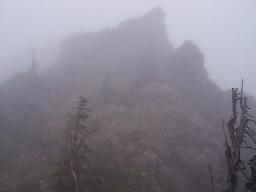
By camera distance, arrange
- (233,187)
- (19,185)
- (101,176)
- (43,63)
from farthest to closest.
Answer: (43,63) < (19,185) < (101,176) < (233,187)

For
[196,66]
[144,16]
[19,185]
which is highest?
[144,16]

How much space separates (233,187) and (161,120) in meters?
33.2

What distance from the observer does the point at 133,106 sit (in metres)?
46.2

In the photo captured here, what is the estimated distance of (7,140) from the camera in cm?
4050

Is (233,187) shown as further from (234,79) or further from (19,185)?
(234,79)

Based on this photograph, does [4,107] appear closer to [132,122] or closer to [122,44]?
[132,122]

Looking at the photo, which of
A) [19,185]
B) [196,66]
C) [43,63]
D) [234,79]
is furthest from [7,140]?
[234,79]

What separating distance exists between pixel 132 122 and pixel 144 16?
4452cm

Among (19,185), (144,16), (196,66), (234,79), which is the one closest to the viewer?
(19,185)

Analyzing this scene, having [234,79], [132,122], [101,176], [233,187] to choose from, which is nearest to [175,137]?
[132,122]

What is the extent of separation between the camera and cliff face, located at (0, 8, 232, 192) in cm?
3450

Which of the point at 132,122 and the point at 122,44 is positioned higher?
the point at 122,44

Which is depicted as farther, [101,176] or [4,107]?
[4,107]

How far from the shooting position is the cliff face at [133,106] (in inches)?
1358
